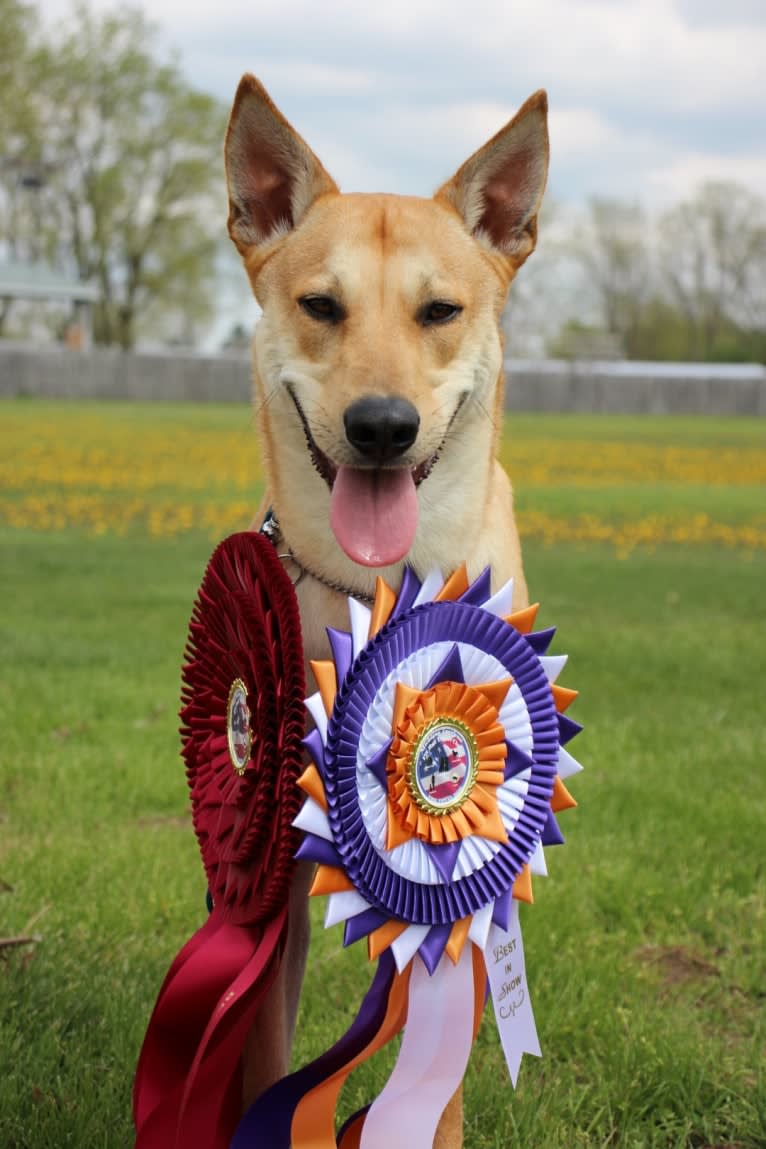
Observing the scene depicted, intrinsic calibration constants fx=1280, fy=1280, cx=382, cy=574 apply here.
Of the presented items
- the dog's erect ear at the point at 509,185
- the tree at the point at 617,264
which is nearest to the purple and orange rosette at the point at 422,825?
the dog's erect ear at the point at 509,185

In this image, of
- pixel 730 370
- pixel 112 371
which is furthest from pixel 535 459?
pixel 730 370

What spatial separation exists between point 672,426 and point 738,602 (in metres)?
→ 28.5

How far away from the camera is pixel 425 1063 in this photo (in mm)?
2559

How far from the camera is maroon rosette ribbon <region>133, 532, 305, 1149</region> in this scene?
2494mm

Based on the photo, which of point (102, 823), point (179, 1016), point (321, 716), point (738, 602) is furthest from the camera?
point (738, 602)

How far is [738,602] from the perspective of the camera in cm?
929

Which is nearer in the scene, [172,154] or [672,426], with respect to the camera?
[672,426]

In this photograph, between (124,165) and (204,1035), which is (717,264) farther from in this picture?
(204,1035)

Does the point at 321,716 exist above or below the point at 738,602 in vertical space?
above

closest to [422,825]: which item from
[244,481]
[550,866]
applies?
[550,866]

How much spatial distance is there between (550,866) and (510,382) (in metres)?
41.9

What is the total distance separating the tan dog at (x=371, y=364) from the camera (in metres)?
2.62

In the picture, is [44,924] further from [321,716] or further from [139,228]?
[139,228]

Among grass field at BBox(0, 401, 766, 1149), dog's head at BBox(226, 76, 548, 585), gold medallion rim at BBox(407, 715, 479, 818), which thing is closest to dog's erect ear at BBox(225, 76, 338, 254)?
dog's head at BBox(226, 76, 548, 585)
